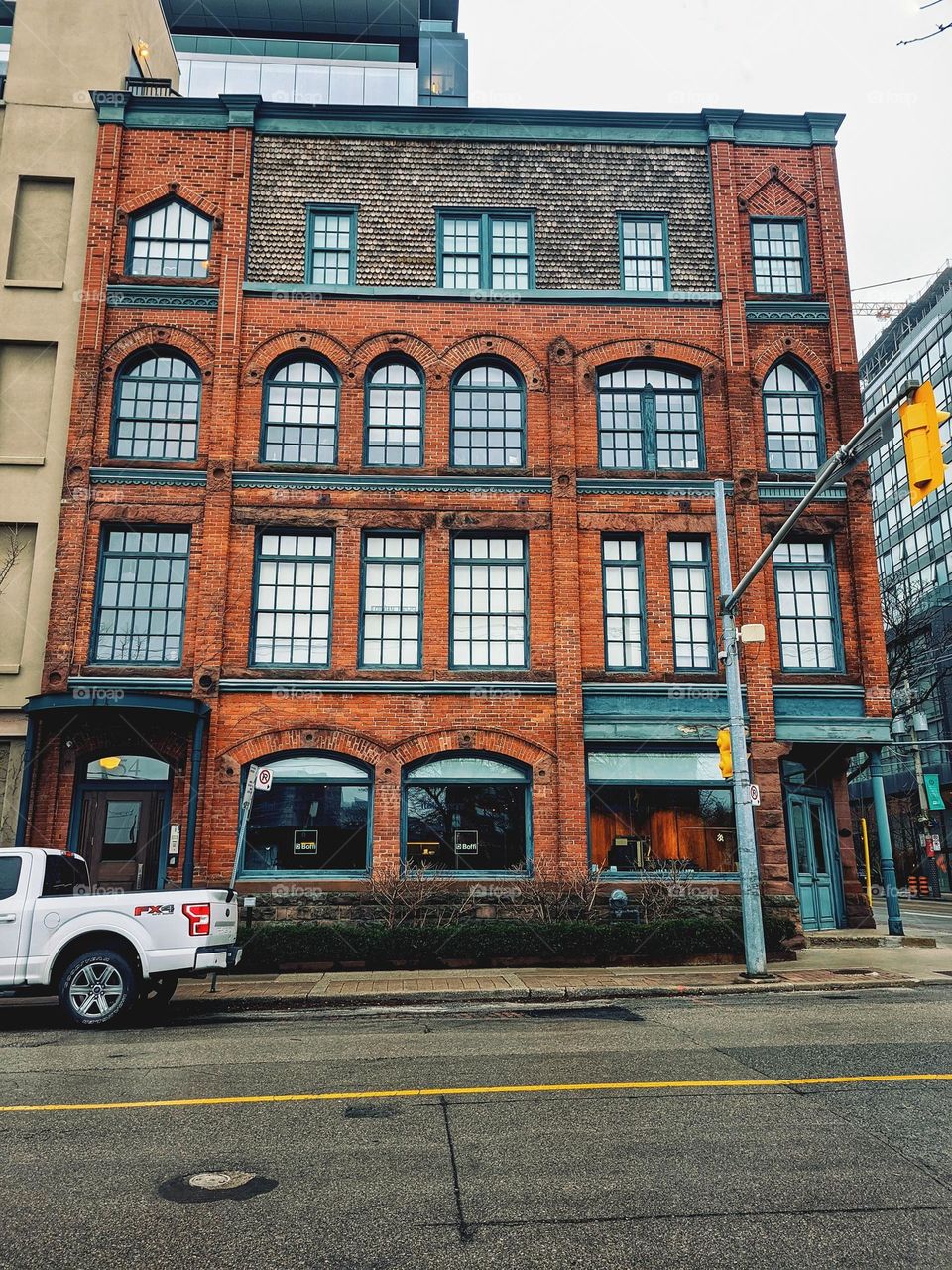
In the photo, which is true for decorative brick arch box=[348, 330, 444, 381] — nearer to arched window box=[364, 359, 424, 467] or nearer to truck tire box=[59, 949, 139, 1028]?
arched window box=[364, 359, 424, 467]

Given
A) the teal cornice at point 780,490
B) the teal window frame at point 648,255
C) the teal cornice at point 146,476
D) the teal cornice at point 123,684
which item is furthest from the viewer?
the teal window frame at point 648,255

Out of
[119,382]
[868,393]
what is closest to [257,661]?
[119,382]

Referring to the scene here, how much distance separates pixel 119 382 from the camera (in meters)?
19.4

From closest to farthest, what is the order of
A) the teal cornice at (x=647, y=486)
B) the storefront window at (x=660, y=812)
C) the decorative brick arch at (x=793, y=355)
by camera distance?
the storefront window at (x=660, y=812)
the teal cornice at (x=647, y=486)
the decorative brick arch at (x=793, y=355)

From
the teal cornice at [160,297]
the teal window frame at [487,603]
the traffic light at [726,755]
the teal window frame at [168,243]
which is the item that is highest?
the teal window frame at [168,243]

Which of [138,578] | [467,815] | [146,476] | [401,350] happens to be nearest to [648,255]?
[401,350]

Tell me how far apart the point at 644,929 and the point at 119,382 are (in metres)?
14.6

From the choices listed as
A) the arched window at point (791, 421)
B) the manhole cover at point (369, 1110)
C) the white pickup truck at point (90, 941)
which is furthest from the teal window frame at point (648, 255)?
the manhole cover at point (369, 1110)

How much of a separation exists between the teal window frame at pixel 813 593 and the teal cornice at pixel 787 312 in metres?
4.84

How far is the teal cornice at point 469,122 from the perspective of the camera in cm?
2025

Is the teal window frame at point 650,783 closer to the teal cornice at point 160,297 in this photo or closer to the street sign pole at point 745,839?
the street sign pole at point 745,839

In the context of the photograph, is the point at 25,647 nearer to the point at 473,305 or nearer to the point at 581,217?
the point at 473,305

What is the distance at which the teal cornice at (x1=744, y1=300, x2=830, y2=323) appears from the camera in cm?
2039

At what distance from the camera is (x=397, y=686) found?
58.9ft
